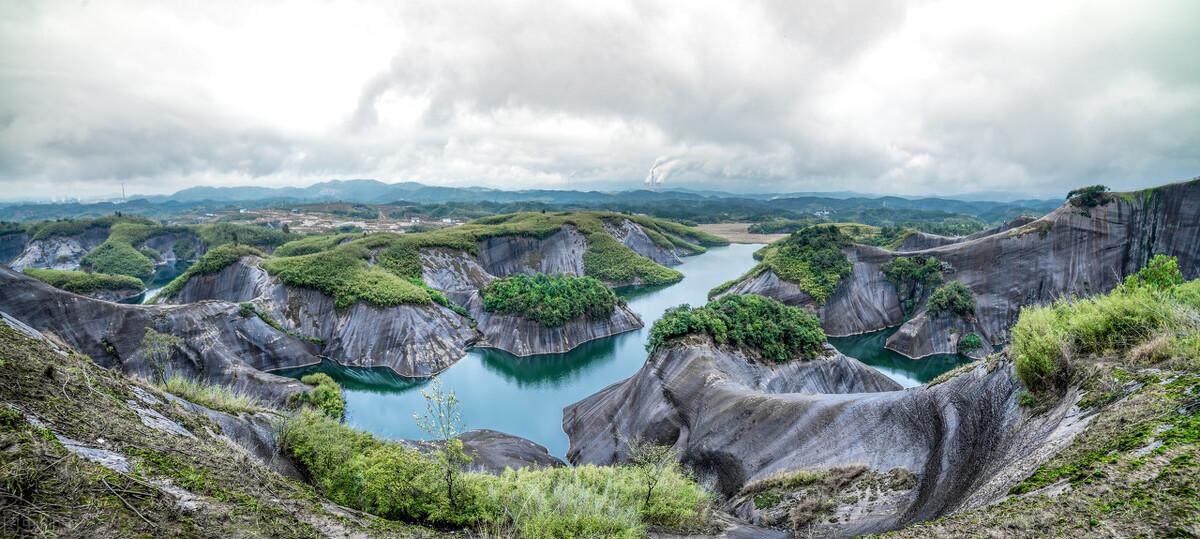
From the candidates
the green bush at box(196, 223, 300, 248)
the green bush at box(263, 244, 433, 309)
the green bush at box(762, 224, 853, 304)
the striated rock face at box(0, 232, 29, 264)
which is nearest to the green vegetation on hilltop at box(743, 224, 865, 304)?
the green bush at box(762, 224, 853, 304)

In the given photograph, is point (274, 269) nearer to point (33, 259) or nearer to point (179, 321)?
point (179, 321)

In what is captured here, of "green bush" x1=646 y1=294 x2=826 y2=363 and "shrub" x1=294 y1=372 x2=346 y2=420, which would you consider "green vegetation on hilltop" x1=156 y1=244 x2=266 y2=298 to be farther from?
"green bush" x1=646 y1=294 x2=826 y2=363

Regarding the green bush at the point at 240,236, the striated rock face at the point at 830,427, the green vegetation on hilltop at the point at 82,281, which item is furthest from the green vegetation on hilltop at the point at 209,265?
the green bush at the point at 240,236

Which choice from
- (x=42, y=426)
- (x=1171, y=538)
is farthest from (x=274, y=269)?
(x=1171, y=538)

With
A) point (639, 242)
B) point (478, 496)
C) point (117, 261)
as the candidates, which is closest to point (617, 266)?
point (639, 242)

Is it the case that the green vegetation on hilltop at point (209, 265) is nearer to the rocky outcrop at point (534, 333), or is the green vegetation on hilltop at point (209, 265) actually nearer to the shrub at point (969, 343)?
the rocky outcrop at point (534, 333)
